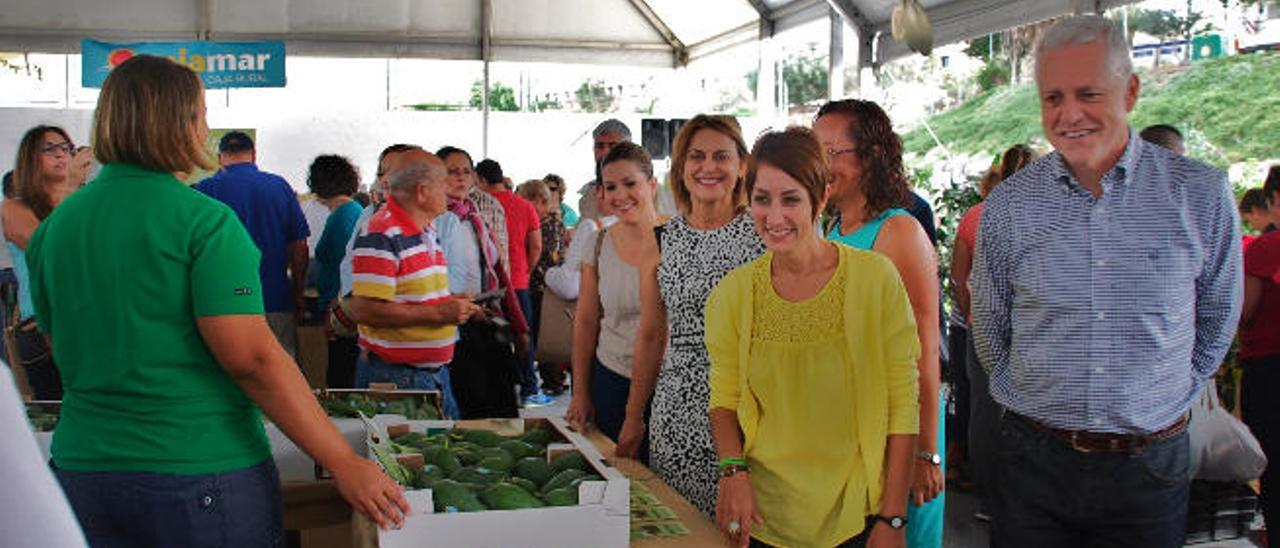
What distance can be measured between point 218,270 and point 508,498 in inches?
22.8

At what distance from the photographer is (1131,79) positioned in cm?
185

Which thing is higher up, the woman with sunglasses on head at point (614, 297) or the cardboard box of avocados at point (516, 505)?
the woman with sunglasses on head at point (614, 297)

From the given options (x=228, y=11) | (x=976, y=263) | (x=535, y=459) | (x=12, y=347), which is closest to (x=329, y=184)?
(x=12, y=347)

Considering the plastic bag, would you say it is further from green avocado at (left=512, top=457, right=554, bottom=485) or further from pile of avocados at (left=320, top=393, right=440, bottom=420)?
pile of avocados at (left=320, top=393, right=440, bottom=420)

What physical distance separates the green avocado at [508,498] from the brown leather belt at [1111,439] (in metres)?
0.89

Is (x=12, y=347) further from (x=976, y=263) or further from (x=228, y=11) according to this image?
(x=228, y=11)

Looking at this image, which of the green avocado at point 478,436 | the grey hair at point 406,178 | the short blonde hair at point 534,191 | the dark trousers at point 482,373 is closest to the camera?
the green avocado at point 478,436

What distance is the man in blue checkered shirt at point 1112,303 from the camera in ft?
5.94

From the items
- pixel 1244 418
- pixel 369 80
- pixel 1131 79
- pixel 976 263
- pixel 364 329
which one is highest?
pixel 369 80

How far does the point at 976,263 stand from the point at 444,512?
1.07 meters

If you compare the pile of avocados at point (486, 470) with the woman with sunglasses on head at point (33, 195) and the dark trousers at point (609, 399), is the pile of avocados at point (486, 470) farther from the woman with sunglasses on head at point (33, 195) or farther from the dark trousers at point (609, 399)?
the woman with sunglasses on head at point (33, 195)

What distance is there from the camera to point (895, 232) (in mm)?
2113

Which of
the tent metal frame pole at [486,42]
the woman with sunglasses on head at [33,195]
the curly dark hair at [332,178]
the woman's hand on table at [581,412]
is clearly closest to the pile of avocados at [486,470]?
the woman's hand on table at [581,412]

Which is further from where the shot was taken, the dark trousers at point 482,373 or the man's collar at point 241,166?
the man's collar at point 241,166
